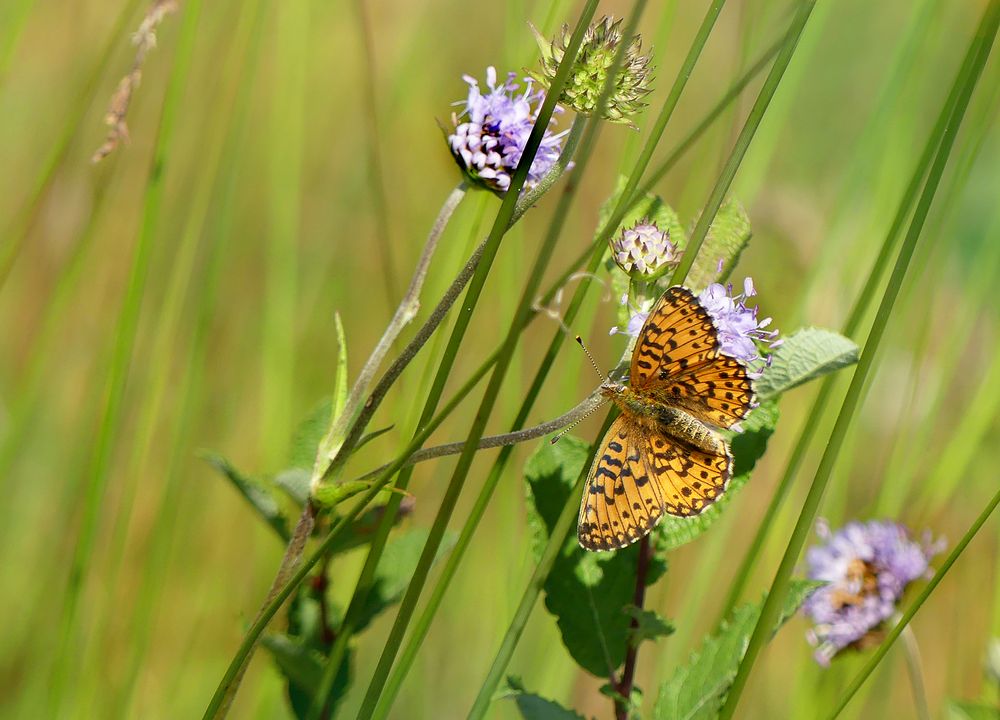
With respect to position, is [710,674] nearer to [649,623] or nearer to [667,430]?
[649,623]

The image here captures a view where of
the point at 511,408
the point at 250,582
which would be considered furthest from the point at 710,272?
the point at 250,582

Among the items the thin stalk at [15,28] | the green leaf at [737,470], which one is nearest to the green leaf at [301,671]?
the green leaf at [737,470]

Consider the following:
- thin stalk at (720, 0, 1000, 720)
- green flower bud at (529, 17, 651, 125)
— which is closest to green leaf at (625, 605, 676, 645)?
thin stalk at (720, 0, 1000, 720)

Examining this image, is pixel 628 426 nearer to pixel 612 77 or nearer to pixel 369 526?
pixel 369 526

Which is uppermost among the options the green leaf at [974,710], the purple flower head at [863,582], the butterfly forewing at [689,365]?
the butterfly forewing at [689,365]

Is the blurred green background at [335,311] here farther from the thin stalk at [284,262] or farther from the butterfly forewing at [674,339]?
the butterfly forewing at [674,339]

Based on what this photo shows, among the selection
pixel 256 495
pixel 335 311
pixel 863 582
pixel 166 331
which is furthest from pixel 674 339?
pixel 166 331
